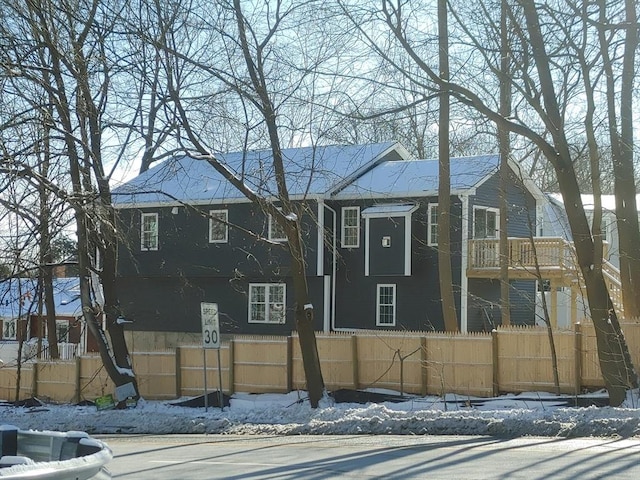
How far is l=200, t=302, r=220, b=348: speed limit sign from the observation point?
69.2 feet

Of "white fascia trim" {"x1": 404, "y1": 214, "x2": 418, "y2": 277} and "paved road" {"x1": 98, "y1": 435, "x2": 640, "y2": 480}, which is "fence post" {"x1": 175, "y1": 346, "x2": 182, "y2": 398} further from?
"white fascia trim" {"x1": 404, "y1": 214, "x2": 418, "y2": 277}

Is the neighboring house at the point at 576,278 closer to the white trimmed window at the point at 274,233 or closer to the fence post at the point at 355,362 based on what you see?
the fence post at the point at 355,362

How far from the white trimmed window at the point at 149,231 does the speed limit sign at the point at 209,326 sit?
63.7 ft

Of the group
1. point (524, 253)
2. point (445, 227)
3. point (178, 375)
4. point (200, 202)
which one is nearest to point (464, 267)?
point (524, 253)

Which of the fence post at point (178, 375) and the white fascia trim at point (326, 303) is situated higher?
the white fascia trim at point (326, 303)

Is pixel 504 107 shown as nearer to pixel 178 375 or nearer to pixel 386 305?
pixel 178 375

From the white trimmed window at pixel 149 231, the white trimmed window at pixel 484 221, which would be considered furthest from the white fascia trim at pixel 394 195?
the white trimmed window at pixel 149 231

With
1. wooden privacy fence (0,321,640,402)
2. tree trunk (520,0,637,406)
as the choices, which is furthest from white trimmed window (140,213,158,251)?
tree trunk (520,0,637,406)

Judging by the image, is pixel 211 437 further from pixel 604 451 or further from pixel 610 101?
pixel 610 101

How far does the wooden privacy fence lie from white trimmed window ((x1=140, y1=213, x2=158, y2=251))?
12.0 meters

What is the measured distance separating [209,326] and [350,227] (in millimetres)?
16126

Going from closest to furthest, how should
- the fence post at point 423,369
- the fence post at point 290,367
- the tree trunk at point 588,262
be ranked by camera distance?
the tree trunk at point 588,262 < the fence post at point 423,369 < the fence post at point 290,367

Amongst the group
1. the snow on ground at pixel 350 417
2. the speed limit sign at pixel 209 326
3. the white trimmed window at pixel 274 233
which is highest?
the white trimmed window at pixel 274 233

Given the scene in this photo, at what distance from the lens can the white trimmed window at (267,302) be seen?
1475 inches
